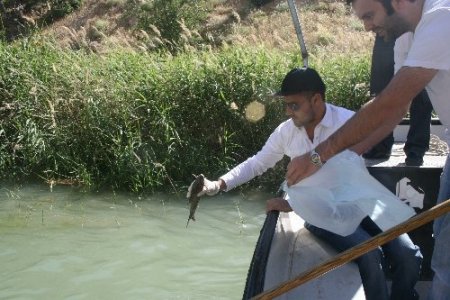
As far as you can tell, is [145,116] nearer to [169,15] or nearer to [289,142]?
[289,142]

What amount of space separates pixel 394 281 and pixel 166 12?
1650 cm

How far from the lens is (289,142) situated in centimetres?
348

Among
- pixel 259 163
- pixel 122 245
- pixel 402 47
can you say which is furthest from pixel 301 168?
pixel 122 245

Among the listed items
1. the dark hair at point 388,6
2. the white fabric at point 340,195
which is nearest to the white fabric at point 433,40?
the dark hair at point 388,6

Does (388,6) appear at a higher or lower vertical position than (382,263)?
higher

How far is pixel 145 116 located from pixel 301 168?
582cm

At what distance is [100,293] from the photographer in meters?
5.27

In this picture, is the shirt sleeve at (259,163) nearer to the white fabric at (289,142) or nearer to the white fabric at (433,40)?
the white fabric at (289,142)

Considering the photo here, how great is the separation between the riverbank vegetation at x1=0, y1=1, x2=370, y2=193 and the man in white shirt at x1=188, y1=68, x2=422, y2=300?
14.0 ft

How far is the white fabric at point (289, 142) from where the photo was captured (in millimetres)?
3363

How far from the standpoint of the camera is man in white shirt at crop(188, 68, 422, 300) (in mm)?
3037

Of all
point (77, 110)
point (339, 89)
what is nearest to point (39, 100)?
point (77, 110)

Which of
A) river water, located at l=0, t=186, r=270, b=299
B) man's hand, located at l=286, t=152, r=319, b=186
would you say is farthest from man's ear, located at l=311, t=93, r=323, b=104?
river water, located at l=0, t=186, r=270, b=299

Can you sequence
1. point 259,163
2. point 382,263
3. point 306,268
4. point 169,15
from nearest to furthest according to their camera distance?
point 306,268 → point 382,263 → point 259,163 → point 169,15
